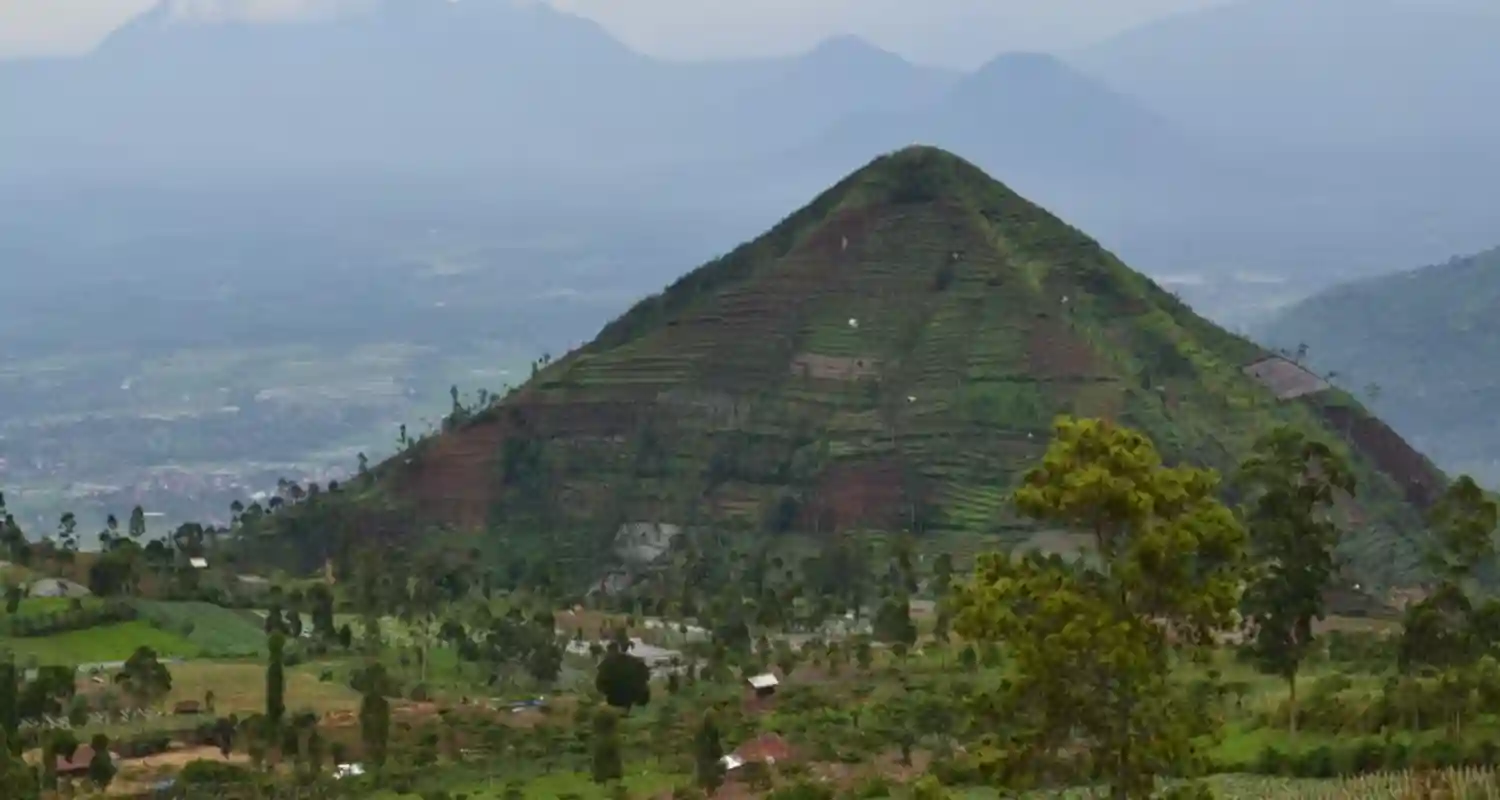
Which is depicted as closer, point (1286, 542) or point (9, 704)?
point (1286, 542)

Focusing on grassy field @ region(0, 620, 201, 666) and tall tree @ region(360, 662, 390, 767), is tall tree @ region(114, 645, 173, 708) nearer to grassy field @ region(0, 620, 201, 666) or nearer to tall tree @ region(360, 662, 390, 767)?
grassy field @ region(0, 620, 201, 666)

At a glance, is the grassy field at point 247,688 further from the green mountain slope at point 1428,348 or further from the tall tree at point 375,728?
the green mountain slope at point 1428,348

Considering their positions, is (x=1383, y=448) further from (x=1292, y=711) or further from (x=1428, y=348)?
(x=1428, y=348)

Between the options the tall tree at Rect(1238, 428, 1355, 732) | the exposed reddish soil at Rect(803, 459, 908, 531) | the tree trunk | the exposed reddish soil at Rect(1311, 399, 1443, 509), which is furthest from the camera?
the exposed reddish soil at Rect(1311, 399, 1443, 509)

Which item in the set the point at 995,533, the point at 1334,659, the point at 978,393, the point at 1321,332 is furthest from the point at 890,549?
the point at 1321,332

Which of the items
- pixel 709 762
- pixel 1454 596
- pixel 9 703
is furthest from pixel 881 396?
pixel 1454 596

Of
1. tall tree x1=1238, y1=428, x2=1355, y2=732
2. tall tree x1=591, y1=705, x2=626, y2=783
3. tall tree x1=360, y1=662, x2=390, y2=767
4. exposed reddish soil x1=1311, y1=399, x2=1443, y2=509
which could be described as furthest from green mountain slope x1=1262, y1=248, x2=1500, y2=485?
tall tree x1=1238, y1=428, x2=1355, y2=732

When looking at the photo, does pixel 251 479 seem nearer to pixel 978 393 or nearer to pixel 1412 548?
pixel 978 393
